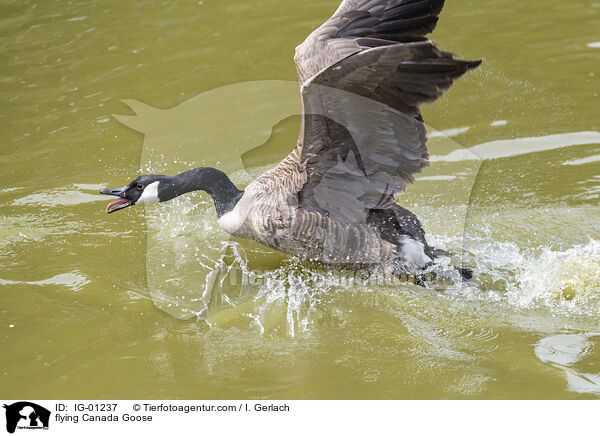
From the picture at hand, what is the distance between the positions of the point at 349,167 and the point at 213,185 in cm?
108

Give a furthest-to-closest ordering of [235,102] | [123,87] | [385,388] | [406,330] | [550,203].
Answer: [123,87]
[235,102]
[550,203]
[406,330]
[385,388]

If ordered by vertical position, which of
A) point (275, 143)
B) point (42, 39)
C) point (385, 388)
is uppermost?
point (42, 39)

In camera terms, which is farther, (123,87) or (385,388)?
(123,87)

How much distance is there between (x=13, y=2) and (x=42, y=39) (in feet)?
4.60

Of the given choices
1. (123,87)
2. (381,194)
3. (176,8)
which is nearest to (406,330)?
(381,194)

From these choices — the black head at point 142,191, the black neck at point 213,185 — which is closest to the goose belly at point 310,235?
the black neck at point 213,185

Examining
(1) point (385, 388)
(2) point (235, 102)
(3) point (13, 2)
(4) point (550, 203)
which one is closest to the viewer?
(1) point (385, 388)

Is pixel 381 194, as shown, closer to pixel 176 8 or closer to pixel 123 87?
pixel 123 87

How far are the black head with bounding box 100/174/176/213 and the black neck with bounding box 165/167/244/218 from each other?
0.22ft

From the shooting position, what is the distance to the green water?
3.97 m

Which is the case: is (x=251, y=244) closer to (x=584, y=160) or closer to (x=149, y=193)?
(x=149, y=193)

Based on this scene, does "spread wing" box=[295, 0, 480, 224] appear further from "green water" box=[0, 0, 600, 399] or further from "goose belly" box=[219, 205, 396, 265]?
"green water" box=[0, 0, 600, 399]

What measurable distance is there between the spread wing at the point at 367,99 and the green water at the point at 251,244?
0.78 m

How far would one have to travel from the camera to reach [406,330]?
14.1 feet
